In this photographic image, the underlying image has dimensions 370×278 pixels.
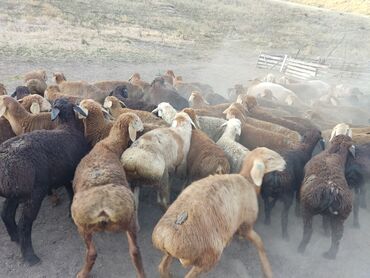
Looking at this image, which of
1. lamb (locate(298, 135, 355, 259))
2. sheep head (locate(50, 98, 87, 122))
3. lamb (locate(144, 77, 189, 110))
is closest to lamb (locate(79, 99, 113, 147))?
sheep head (locate(50, 98, 87, 122))

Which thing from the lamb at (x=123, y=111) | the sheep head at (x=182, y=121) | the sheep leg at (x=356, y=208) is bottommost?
the sheep leg at (x=356, y=208)

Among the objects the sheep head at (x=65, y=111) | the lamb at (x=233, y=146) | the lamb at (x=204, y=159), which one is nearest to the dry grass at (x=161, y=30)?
the sheep head at (x=65, y=111)

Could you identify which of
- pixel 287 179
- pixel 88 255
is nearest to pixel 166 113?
pixel 287 179

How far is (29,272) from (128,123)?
232 cm

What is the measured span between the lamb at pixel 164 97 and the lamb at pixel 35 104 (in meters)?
3.30

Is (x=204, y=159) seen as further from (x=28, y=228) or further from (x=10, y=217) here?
(x=10, y=217)

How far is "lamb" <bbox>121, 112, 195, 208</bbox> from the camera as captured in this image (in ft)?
16.7

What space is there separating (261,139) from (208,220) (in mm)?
3300

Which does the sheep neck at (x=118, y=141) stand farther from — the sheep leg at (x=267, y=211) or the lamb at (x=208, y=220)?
the sheep leg at (x=267, y=211)

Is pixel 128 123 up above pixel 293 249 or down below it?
above

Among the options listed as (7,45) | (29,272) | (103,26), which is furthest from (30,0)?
(29,272)

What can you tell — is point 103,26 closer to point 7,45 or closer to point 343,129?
point 7,45

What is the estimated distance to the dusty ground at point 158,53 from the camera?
5.07 metres

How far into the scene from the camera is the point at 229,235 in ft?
13.9
